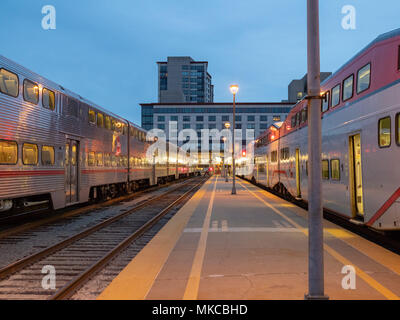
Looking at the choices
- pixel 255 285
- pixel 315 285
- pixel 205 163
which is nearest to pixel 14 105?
pixel 255 285

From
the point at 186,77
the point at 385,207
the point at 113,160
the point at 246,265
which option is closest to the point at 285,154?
the point at 113,160

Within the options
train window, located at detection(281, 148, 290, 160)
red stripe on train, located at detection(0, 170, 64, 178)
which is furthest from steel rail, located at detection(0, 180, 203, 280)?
train window, located at detection(281, 148, 290, 160)

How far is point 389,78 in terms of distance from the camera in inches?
280

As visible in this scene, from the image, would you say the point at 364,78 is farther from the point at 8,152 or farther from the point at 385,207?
the point at 8,152

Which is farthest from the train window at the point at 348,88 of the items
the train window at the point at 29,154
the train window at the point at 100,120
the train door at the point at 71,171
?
the train window at the point at 100,120

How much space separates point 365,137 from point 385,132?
0.91 meters

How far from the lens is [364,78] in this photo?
8391 mm

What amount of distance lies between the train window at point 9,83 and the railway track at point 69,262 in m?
4.18

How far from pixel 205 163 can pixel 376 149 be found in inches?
3318

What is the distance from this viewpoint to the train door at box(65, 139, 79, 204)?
12.9 metres

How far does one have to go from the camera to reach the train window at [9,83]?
8.92 meters

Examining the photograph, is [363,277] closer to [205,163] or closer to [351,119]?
[351,119]

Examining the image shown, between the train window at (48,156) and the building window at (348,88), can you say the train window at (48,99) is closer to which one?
the train window at (48,156)
